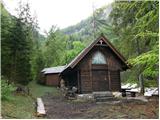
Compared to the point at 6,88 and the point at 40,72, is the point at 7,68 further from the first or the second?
the point at 40,72

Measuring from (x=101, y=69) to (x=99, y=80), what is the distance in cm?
83

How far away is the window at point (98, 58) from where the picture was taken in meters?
22.4

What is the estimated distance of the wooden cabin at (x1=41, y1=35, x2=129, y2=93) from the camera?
72.3 feet

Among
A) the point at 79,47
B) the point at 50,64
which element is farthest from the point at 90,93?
the point at 79,47

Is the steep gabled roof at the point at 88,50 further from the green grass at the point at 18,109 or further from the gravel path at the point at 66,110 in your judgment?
the green grass at the point at 18,109

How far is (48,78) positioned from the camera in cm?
4900

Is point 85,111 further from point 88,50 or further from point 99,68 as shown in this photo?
point 99,68

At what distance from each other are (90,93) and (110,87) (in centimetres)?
161

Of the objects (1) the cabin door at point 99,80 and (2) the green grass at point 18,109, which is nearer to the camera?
(2) the green grass at point 18,109

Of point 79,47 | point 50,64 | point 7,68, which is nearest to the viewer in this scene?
point 7,68

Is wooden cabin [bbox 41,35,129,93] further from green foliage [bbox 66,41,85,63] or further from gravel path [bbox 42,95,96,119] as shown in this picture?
green foliage [bbox 66,41,85,63]

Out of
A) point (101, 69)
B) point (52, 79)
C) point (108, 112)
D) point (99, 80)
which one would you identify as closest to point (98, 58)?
point (101, 69)

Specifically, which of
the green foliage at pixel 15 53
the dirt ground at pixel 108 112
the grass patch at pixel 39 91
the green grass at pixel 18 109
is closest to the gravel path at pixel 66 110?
the dirt ground at pixel 108 112

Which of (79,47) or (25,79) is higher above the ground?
(79,47)
